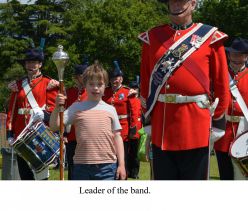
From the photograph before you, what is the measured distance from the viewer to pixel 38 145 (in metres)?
7.32

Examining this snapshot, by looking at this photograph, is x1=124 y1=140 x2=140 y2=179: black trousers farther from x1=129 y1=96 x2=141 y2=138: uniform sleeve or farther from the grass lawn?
x1=129 y1=96 x2=141 y2=138: uniform sleeve

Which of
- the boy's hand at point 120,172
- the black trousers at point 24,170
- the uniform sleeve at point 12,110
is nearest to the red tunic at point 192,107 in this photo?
the boy's hand at point 120,172

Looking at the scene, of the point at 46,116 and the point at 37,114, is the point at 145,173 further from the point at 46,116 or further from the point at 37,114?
the point at 37,114

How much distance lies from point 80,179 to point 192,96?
137 cm

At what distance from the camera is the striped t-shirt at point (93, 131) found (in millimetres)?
5605

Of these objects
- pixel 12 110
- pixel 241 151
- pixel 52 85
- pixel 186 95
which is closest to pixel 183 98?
pixel 186 95

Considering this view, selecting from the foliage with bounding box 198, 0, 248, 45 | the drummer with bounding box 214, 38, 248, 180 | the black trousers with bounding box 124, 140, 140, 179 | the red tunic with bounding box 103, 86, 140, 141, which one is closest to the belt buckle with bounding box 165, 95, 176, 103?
the drummer with bounding box 214, 38, 248, 180

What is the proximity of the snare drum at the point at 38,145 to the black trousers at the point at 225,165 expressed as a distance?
1806 millimetres

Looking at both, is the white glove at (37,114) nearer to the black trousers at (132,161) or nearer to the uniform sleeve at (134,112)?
the uniform sleeve at (134,112)

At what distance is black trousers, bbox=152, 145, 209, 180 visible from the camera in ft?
16.1

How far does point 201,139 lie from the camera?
491cm

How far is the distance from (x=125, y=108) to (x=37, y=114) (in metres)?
3.51
